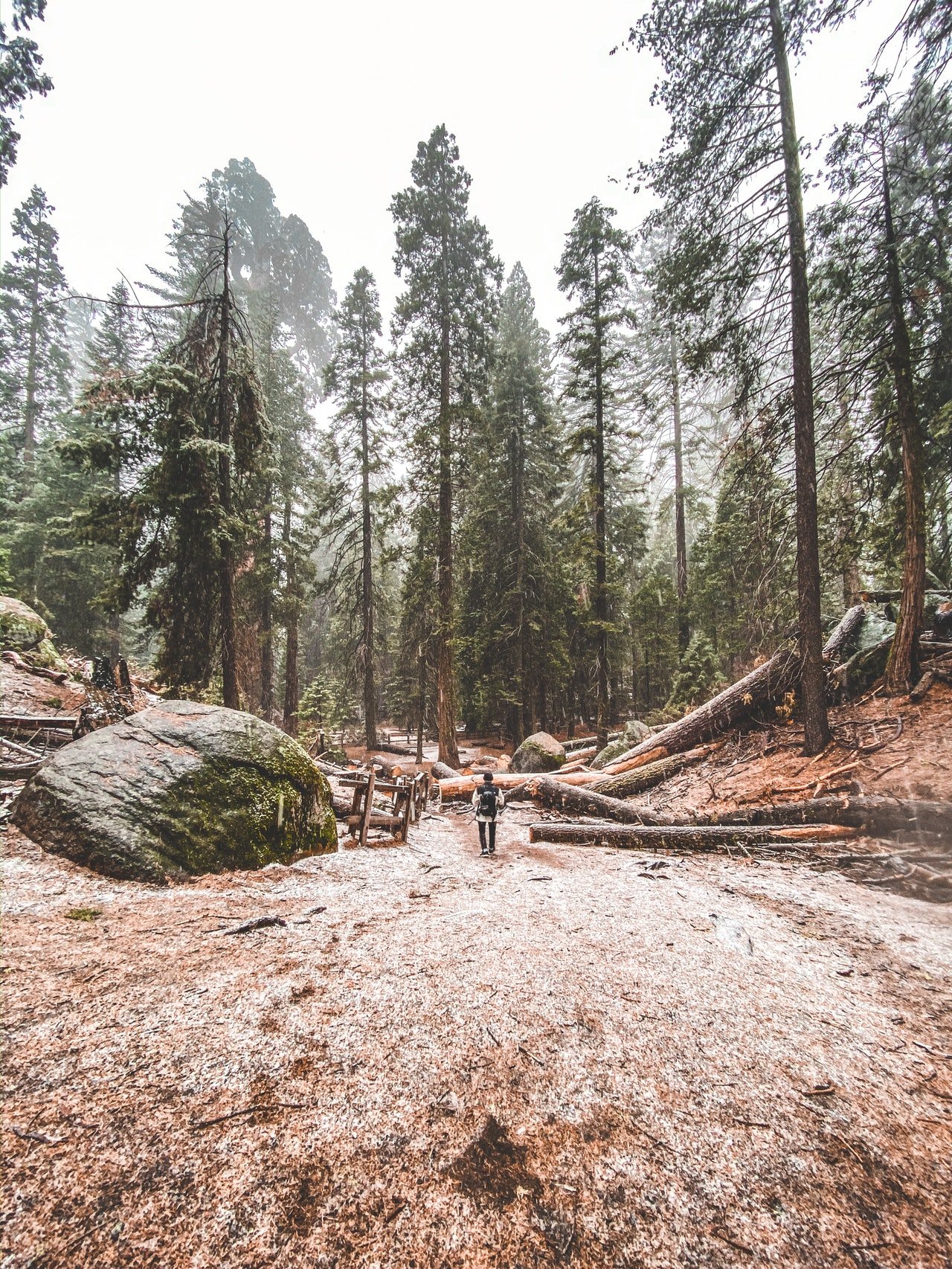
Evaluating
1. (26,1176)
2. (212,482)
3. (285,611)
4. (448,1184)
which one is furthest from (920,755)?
(285,611)

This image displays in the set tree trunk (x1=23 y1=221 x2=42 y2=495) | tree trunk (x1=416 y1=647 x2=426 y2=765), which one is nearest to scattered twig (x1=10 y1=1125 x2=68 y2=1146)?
tree trunk (x1=416 y1=647 x2=426 y2=765)

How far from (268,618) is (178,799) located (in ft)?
47.9

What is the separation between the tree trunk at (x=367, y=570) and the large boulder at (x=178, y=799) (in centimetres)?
1144

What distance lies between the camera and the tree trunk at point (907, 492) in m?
7.32

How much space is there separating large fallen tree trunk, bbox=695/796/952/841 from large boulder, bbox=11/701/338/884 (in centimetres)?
592

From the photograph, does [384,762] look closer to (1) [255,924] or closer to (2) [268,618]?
(2) [268,618]

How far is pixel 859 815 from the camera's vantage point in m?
5.73

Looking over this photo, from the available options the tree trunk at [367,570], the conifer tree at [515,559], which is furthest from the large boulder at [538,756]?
the tree trunk at [367,570]

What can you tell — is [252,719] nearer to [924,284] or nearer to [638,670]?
[924,284]

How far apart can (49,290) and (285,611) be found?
24849 mm

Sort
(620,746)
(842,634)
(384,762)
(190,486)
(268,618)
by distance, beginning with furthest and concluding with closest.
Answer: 1. (268,618)
2. (384,762)
3. (620,746)
4. (842,634)
5. (190,486)

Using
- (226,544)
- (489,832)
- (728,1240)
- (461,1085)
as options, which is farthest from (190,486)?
(728,1240)

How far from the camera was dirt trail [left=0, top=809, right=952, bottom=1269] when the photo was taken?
4.75 feet

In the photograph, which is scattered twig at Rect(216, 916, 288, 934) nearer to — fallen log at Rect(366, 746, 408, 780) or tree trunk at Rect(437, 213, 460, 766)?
fallen log at Rect(366, 746, 408, 780)
